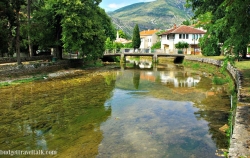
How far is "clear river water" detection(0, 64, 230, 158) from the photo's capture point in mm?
9773

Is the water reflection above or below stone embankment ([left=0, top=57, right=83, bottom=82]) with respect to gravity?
below

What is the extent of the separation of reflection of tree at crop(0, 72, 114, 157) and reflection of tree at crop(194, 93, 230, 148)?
5327 mm

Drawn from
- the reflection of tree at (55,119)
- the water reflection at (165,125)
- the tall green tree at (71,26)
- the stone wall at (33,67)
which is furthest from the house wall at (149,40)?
the water reflection at (165,125)

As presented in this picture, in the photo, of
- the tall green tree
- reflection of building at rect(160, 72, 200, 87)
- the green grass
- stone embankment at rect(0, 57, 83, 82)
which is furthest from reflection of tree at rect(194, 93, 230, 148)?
the tall green tree

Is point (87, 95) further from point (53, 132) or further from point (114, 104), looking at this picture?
point (53, 132)

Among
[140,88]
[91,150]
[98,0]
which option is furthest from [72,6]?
[91,150]

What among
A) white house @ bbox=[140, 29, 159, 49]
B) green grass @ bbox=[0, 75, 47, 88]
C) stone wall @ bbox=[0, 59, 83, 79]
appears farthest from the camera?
white house @ bbox=[140, 29, 159, 49]

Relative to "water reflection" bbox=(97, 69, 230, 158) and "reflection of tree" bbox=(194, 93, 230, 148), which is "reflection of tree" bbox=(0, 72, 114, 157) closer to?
"water reflection" bbox=(97, 69, 230, 158)

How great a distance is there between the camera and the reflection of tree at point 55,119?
10156 millimetres

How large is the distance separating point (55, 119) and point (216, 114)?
945 cm

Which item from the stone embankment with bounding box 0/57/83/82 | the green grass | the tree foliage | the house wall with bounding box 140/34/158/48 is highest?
the house wall with bounding box 140/34/158/48

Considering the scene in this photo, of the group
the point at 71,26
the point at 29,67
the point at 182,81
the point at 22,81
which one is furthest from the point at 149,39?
the point at 22,81

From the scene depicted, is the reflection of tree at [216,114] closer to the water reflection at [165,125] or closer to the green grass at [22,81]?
the water reflection at [165,125]

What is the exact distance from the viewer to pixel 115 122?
13117 millimetres
